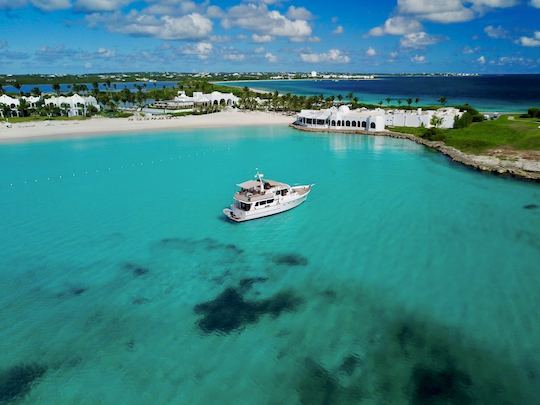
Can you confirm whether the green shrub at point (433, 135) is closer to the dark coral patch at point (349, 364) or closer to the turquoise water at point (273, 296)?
the turquoise water at point (273, 296)

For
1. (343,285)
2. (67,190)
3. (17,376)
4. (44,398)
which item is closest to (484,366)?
(343,285)

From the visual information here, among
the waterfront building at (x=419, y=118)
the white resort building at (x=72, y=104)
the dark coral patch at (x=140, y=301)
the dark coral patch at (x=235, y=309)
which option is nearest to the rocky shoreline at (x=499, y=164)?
the waterfront building at (x=419, y=118)

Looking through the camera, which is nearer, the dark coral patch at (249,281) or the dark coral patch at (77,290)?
the dark coral patch at (77,290)

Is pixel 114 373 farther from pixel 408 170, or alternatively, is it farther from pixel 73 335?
pixel 408 170

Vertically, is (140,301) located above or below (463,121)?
below

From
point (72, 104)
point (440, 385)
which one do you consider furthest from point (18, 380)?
point (72, 104)

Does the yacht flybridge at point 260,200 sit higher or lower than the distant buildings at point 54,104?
lower

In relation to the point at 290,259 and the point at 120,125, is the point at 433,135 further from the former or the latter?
the point at 120,125
